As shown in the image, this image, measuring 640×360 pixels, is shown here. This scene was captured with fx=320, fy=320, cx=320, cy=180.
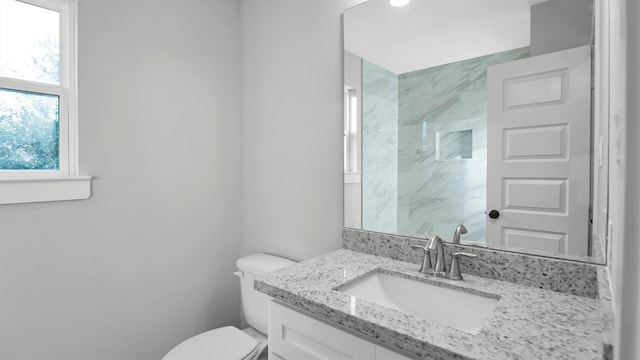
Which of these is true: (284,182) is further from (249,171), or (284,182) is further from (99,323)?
(99,323)

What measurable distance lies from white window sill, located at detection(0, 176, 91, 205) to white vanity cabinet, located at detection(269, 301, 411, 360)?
1079mm

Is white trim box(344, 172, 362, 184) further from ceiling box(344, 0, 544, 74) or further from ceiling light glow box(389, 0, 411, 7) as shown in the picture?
ceiling light glow box(389, 0, 411, 7)

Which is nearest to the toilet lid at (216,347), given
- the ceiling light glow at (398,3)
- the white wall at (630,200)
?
the white wall at (630,200)

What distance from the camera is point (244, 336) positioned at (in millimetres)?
1554

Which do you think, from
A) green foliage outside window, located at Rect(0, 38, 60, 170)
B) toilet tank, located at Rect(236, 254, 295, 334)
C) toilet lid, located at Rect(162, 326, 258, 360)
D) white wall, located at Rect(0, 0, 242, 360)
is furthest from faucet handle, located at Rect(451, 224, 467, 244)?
green foliage outside window, located at Rect(0, 38, 60, 170)

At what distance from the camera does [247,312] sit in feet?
5.74

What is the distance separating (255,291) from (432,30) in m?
1.50

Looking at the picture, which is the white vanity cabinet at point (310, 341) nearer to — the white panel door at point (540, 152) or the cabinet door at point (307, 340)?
the cabinet door at point (307, 340)

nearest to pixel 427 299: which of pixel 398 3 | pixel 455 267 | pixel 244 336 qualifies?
pixel 455 267

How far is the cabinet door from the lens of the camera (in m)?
0.86

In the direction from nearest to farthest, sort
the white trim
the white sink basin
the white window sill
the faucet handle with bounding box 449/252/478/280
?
the white sink basin, the faucet handle with bounding box 449/252/478/280, the white window sill, the white trim

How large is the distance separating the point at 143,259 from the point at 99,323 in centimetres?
34

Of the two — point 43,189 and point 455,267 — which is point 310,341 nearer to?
point 455,267

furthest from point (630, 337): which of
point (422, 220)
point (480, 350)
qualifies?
point (422, 220)
